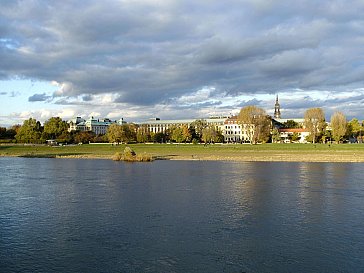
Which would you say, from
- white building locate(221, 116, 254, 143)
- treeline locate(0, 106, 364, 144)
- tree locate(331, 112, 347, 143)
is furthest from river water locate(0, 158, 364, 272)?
white building locate(221, 116, 254, 143)

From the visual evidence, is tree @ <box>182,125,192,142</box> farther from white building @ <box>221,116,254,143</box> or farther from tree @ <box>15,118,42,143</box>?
white building @ <box>221,116,254,143</box>

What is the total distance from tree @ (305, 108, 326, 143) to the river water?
90891 millimetres

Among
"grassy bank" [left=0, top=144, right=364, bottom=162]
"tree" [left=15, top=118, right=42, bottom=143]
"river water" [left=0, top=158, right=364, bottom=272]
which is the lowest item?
"river water" [left=0, top=158, right=364, bottom=272]

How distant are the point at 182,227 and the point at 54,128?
434 feet

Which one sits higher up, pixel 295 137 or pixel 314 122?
pixel 314 122

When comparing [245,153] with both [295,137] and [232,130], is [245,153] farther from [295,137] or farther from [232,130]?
[232,130]

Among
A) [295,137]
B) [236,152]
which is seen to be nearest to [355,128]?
[295,137]

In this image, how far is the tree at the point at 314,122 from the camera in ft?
404

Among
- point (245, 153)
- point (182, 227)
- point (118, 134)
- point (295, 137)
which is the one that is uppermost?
point (118, 134)

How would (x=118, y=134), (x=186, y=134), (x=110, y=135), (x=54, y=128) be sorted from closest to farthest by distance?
1. (x=118, y=134)
2. (x=110, y=135)
3. (x=186, y=134)
4. (x=54, y=128)

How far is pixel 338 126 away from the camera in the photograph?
115 m

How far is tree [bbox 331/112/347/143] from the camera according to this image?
374 ft

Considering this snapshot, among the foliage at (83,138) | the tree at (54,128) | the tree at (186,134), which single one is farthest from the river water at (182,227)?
the tree at (54,128)

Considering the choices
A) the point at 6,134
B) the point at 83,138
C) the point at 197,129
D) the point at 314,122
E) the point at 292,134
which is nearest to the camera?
the point at 314,122
